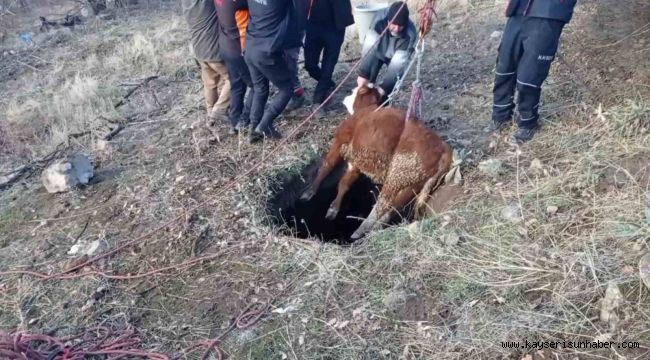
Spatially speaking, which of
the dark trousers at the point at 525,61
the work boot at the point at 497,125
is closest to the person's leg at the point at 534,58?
Answer: the dark trousers at the point at 525,61

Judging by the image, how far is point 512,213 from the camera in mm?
3789

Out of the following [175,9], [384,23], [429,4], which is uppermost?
[429,4]

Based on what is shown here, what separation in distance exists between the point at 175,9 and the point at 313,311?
9.96 m

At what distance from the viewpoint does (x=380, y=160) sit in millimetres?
4758

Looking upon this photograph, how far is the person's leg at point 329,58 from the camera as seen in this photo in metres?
5.94

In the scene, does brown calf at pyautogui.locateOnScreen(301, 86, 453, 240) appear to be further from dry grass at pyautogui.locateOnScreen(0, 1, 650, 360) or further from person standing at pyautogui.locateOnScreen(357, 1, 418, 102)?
person standing at pyautogui.locateOnScreen(357, 1, 418, 102)

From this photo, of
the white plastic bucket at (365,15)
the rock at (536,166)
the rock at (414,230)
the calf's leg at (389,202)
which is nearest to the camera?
the rock at (414,230)

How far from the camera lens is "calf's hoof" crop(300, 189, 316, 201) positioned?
5266 mm

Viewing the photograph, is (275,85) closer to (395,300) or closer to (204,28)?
(204,28)

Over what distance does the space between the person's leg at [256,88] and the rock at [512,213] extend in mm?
2531

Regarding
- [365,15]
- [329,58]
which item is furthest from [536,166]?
[365,15]

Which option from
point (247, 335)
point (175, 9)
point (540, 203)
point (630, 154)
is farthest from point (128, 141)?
point (175, 9)

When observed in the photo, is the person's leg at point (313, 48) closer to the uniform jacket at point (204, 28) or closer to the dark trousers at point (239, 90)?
the dark trousers at point (239, 90)

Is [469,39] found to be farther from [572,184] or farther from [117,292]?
[117,292]
